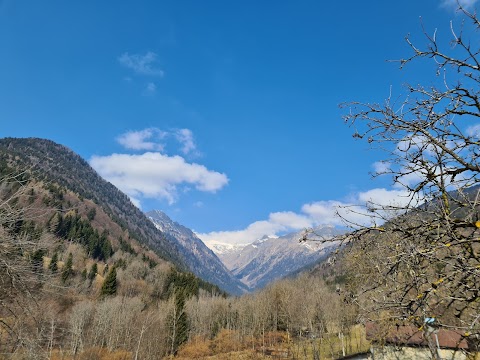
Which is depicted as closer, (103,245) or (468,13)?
(468,13)

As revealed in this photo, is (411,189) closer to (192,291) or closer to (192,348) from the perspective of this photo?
(192,348)

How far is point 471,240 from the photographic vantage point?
3016mm

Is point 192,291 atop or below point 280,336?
atop

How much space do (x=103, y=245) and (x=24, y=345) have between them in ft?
536

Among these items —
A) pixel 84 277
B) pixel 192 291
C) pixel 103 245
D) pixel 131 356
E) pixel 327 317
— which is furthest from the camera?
pixel 103 245

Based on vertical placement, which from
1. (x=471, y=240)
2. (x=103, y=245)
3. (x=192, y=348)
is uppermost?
(x=103, y=245)

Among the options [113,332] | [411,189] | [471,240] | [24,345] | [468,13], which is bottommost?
[113,332]

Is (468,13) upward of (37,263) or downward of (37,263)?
upward

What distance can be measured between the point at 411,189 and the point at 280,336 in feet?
236

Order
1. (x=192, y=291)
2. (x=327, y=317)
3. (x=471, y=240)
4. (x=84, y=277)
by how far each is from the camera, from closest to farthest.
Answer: (x=471, y=240) < (x=327, y=317) < (x=84, y=277) < (x=192, y=291)

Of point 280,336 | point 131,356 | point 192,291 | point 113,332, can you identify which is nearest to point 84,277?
point 192,291

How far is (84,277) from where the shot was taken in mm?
101562

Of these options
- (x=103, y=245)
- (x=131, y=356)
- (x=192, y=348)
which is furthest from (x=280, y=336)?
(x=103, y=245)

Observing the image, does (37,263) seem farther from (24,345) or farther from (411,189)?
(411,189)
